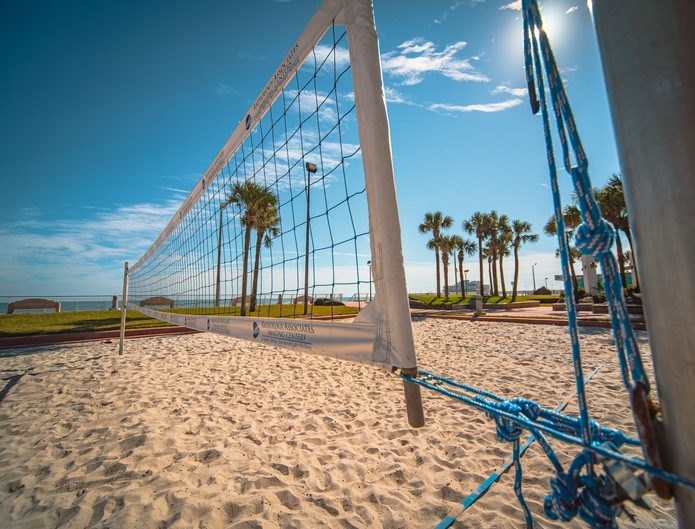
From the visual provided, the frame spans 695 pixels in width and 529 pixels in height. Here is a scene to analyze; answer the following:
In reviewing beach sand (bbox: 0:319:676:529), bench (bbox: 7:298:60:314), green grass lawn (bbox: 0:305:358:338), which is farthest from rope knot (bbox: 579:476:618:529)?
bench (bbox: 7:298:60:314)

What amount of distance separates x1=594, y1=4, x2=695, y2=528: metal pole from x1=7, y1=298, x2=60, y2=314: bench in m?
21.7

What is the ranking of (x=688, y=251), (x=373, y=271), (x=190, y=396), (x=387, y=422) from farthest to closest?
(x=190, y=396), (x=387, y=422), (x=373, y=271), (x=688, y=251)

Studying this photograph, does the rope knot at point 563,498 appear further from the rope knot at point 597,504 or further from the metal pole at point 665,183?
the metal pole at point 665,183

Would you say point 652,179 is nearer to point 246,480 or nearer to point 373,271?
point 373,271

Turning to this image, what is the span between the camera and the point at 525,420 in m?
0.94

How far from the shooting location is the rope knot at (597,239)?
0.70 meters

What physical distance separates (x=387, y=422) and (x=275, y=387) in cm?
163

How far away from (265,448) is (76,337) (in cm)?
806

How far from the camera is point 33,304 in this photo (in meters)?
16.2

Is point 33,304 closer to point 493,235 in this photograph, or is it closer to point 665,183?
point 665,183

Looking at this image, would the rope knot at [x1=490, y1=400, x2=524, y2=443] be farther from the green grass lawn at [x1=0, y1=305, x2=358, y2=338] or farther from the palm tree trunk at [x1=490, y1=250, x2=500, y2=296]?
the palm tree trunk at [x1=490, y1=250, x2=500, y2=296]

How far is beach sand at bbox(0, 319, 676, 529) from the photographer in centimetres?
177

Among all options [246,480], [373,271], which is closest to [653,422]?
[373,271]

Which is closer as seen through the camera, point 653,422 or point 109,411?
point 653,422
